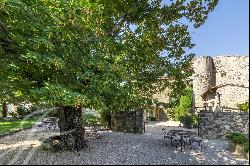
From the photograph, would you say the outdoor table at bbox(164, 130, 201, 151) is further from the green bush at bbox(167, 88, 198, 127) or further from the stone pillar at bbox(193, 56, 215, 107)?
the stone pillar at bbox(193, 56, 215, 107)

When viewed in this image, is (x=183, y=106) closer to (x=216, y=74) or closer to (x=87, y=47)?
(x=216, y=74)

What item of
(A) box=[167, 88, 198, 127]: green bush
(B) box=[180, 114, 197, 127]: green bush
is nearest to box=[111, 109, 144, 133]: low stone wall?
(B) box=[180, 114, 197, 127]: green bush

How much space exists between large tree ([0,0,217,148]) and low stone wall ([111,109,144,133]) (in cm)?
860

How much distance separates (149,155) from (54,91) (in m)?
6.19

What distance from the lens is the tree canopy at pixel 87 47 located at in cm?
1445

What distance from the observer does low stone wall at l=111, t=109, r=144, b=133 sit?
3008 centimetres

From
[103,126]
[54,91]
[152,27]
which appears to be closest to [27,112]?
[103,126]

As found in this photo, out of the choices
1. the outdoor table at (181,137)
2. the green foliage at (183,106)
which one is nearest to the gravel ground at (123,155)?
the outdoor table at (181,137)

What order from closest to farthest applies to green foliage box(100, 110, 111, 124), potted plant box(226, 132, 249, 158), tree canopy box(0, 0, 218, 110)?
tree canopy box(0, 0, 218, 110)
potted plant box(226, 132, 249, 158)
green foliage box(100, 110, 111, 124)

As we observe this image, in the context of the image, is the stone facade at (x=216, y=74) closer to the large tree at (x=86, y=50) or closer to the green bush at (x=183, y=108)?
the green bush at (x=183, y=108)

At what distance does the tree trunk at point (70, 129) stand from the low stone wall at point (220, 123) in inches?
425

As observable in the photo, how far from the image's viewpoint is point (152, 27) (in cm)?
1998

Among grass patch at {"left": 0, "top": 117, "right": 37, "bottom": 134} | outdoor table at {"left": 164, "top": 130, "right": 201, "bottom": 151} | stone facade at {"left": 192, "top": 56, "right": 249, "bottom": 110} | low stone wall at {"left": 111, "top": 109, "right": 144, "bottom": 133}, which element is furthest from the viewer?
stone facade at {"left": 192, "top": 56, "right": 249, "bottom": 110}

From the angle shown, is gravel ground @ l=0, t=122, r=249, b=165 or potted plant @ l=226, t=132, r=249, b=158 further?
potted plant @ l=226, t=132, r=249, b=158
